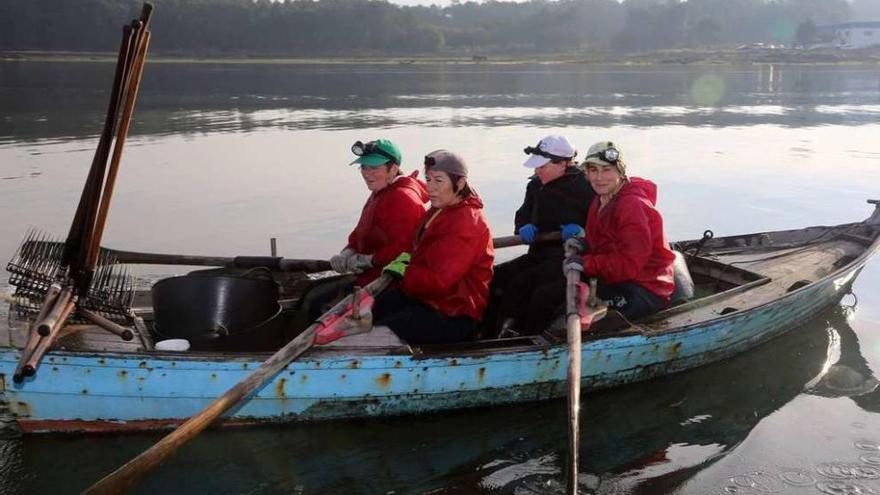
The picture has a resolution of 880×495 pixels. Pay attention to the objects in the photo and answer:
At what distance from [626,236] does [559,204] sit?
1.44m

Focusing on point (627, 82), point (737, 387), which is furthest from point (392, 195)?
point (627, 82)

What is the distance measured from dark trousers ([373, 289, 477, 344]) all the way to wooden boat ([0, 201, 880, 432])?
9cm

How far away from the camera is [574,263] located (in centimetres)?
726

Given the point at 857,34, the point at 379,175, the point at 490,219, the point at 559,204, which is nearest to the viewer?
the point at 379,175

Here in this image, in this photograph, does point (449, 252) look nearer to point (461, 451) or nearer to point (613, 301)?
point (461, 451)

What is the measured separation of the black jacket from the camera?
8453 millimetres

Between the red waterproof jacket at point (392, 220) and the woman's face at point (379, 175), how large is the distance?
0.05 metres

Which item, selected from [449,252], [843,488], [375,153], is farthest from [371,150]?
[843,488]

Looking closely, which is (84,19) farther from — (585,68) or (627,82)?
(627,82)

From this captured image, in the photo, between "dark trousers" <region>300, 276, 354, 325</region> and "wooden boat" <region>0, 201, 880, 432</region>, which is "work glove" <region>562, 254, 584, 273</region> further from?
"dark trousers" <region>300, 276, 354, 325</region>

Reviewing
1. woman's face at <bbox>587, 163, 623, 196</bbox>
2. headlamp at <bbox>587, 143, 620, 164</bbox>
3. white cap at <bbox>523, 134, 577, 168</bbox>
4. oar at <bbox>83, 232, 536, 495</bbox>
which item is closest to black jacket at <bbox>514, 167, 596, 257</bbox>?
white cap at <bbox>523, 134, 577, 168</bbox>

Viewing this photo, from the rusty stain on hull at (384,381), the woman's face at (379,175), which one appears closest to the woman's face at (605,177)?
the woman's face at (379,175)

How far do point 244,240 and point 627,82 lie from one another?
Result: 46373 mm

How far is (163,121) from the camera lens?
91.6 ft
